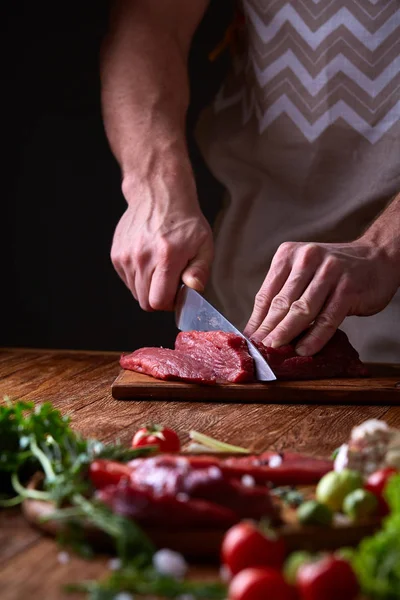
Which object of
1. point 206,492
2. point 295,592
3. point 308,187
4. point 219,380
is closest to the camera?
point 295,592

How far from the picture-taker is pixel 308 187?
11.7 ft

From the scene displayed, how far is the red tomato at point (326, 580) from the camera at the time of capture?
3.89ft

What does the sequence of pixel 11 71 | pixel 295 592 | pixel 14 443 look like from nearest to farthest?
pixel 295 592, pixel 14 443, pixel 11 71

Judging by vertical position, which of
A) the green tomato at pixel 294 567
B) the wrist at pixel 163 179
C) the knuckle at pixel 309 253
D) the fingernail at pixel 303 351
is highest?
the wrist at pixel 163 179

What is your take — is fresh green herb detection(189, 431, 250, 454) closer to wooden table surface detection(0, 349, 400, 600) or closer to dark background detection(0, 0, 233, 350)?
wooden table surface detection(0, 349, 400, 600)

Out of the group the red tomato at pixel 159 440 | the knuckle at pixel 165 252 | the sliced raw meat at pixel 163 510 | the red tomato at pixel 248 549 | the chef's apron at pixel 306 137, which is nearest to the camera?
the red tomato at pixel 248 549

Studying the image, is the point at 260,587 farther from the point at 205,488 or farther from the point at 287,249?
the point at 287,249

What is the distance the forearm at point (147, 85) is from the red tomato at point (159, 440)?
157cm

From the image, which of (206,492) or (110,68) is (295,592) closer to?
(206,492)

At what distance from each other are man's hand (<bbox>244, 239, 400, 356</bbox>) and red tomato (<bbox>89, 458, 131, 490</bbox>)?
1249mm

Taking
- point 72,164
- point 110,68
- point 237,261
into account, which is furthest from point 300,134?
point 72,164

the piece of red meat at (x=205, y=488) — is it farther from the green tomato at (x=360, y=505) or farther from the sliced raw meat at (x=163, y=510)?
the green tomato at (x=360, y=505)

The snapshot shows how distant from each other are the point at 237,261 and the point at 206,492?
2.30 meters

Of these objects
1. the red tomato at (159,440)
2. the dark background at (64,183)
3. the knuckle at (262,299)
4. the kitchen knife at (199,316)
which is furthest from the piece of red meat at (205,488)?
the dark background at (64,183)
